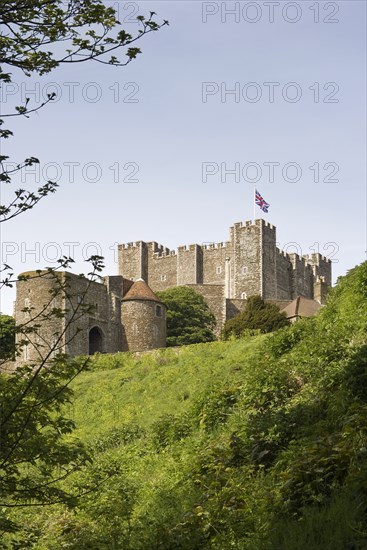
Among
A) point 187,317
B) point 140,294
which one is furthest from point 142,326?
point 187,317

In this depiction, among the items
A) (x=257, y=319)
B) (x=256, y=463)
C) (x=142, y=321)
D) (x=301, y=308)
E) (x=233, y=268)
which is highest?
(x=233, y=268)

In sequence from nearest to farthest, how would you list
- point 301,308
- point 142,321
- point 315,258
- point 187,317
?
1. point 301,308
2. point 142,321
3. point 187,317
4. point 315,258

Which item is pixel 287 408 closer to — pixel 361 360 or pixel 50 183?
pixel 361 360

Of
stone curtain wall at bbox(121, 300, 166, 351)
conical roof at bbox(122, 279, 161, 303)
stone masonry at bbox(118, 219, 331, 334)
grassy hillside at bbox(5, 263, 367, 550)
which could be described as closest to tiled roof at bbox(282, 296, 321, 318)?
stone curtain wall at bbox(121, 300, 166, 351)

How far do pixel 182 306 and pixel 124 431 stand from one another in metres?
50.6

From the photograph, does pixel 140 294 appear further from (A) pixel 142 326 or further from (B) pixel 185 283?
(B) pixel 185 283

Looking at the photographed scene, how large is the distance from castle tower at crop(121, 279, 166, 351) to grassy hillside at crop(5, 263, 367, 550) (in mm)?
34287

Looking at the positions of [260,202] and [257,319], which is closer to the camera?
[257,319]

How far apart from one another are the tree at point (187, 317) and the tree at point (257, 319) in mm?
6795

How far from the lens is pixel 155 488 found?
15953mm

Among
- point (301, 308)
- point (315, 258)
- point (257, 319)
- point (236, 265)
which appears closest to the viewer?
point (301, 308)

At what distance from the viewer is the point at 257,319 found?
6338 centimetres

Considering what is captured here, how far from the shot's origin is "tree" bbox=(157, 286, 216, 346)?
7212cm

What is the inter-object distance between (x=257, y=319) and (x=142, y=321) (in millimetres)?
8446
